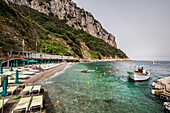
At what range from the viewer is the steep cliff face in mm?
102688

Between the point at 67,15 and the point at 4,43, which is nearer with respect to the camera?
the point at 4,43

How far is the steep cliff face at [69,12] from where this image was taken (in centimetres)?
10269

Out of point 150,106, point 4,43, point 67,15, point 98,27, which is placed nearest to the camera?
point 150,106

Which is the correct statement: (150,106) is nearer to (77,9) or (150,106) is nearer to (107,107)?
(107,107)

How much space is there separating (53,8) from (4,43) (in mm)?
110590

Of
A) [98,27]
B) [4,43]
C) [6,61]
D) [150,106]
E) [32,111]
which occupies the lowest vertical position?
[150,106]

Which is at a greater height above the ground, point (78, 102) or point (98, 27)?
point (98, 27)

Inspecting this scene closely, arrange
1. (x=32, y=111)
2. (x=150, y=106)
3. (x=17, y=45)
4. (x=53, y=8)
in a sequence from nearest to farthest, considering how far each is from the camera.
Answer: (x=32, y=111)
(x=150, y=106)
(x=17, y=45)
(x=53, y=8)

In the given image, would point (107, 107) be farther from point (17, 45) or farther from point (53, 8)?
point (53, 8)

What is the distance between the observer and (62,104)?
7781 mm

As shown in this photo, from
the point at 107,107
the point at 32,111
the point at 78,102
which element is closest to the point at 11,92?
the point at 32,111

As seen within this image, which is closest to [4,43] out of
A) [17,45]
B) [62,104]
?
[17,45]

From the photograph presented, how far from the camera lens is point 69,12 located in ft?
422

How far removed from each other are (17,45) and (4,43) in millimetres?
5079
